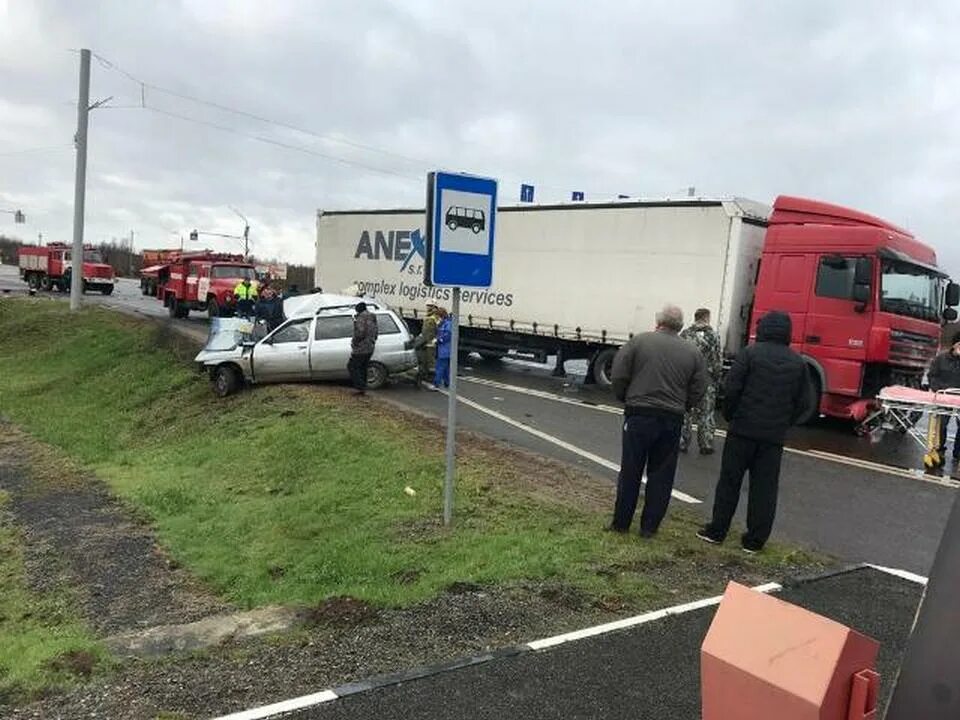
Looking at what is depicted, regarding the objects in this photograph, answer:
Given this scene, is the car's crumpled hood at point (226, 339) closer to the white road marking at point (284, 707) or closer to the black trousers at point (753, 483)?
the black trousers at point (753, 483)

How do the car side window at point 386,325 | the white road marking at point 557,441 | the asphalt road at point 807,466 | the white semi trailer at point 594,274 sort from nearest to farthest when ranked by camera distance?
1. the asphalt road at point 807,466
2. the white road marking at point 557,441
3. the white semi trailer at point 594,274
4. the car side window at point 386,325

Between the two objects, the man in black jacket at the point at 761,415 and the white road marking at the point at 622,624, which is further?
the man in black jacket at the point at 761,415

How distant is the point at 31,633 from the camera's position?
5.97 meters

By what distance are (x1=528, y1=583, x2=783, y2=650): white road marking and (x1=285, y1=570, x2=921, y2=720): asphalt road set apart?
0.06m

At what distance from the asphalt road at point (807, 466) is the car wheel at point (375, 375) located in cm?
27

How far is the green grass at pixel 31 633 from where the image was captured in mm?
4262

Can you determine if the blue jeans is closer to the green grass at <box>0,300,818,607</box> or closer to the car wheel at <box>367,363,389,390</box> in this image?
the car wheel at <box>367,363,389,390</box>

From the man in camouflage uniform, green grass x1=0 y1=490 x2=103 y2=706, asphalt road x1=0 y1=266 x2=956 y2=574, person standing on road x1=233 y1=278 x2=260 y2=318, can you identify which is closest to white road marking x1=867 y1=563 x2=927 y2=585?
asphalt road x1=0 y1=266 x2=956 y2=574

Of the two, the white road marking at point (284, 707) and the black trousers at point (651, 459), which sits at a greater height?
the black trousers at point (651, 459)

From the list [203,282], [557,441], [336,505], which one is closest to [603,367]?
[557,441]

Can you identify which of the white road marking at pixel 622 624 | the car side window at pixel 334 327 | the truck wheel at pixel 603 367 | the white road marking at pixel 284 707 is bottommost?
the white road marking at pixel 284 707

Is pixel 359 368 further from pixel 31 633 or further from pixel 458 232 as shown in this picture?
pixel 31 633

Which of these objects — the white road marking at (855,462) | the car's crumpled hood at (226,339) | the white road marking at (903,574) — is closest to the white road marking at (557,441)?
the white road marking at (855,462)

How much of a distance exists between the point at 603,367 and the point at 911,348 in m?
5.68
